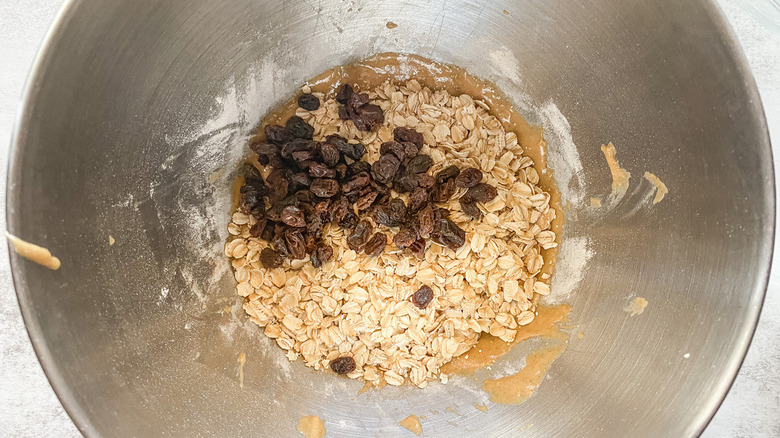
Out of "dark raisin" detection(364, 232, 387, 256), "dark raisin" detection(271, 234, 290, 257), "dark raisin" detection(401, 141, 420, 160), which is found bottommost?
"dark raisin" detection(271, 234, 290, 257)

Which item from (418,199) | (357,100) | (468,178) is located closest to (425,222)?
(418,199)

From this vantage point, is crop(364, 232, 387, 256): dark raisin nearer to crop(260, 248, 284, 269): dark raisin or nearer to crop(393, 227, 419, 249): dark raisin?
crop(393, 227, 419, 249): dark raisin

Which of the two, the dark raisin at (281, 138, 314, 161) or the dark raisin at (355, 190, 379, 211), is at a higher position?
the dark raisin at (281, 138, 314, 161)

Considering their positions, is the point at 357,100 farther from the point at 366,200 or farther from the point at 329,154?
the point at 366,200

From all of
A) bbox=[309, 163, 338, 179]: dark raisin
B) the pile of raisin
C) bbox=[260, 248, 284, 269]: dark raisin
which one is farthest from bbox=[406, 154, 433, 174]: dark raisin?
bbox=[260, 248, 284, 269]: dark raisin

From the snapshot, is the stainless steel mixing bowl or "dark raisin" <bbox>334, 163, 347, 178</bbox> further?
"dark raisin" <bbox>334, 163, 347, 178</bbox>

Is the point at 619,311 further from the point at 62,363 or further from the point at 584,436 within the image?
the point at 62,363
